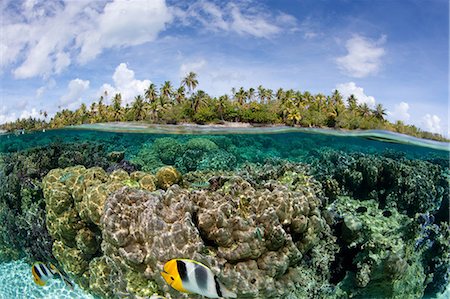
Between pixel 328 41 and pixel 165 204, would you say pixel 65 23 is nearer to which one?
pixel 165 204

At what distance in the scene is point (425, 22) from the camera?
266 inches

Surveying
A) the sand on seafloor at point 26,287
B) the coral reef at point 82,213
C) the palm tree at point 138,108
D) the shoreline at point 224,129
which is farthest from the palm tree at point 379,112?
the sand on seafloor at point 26,287

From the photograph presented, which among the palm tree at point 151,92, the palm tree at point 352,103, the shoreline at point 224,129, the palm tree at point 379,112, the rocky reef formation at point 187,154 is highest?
the palm tree at point 151,92

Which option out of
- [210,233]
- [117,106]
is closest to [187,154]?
[117,106]

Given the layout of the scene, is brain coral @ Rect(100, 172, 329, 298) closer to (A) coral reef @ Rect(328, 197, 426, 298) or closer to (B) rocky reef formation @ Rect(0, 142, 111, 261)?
(A) coral reef @ Rect(328, 197, 426, 298)

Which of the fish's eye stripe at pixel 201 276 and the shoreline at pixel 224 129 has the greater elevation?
the shoreline at pixel 224 129

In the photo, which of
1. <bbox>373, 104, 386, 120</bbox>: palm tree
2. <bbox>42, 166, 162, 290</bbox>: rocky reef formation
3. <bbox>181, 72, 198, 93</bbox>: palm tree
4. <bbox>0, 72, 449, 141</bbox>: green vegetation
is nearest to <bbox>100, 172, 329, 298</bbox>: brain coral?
<bbox>42, 166, 162, 290</bbox>: rocky reef formation

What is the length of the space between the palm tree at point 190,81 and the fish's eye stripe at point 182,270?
376 centimetres

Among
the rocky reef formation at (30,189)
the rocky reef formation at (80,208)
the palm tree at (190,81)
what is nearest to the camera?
the rocky reef formation at (80,208)

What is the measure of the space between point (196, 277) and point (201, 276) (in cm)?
4

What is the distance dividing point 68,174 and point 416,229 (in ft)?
18.1

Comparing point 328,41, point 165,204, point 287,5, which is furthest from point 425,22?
point 165,204

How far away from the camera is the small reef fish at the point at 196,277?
326 centimetres

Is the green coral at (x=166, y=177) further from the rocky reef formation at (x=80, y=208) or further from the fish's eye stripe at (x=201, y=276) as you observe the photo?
the fish's eye stripe at (x=201, y=276)
